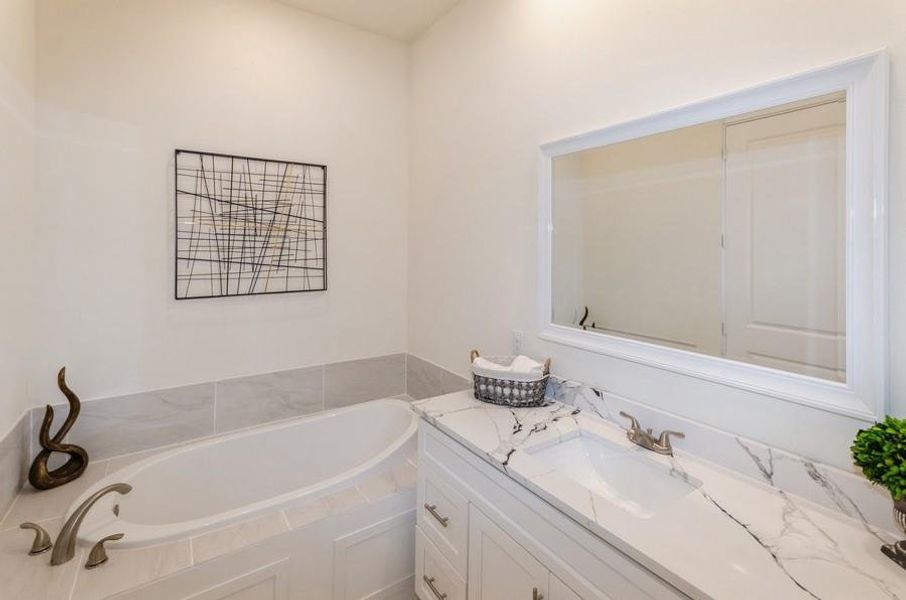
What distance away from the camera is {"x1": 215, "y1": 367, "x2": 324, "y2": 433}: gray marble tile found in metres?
2.17

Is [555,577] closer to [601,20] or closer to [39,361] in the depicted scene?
[601,20]

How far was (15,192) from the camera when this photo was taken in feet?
4.99

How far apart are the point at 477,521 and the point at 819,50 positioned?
1.51 meters

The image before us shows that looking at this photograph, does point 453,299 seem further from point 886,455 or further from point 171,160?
point 886,455

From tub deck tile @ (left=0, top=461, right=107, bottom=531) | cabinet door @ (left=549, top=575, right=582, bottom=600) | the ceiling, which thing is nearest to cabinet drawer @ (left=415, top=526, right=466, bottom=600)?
cabinet door @ (left=549, top=575, right=582, bottom=600)

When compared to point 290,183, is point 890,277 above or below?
below

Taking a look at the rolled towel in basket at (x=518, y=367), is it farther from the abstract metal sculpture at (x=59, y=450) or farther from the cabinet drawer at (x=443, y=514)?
the abstract metal sculpture at (x=59, y=450)

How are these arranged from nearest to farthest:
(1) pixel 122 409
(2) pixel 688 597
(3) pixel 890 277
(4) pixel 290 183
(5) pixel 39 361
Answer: (2) pixel 688 597 < (3) pixel 890 277 < (5) pixel 39 361 < (1) pixel 122 409 < (4) pixel 290 183

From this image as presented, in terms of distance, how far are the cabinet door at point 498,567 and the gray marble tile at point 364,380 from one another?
1388 mm

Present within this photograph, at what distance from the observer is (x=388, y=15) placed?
2.32 metres

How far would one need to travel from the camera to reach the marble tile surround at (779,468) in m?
0.92

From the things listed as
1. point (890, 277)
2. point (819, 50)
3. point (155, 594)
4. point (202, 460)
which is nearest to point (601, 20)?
point (819, 50)

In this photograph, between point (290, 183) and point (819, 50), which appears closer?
point (819, 50)

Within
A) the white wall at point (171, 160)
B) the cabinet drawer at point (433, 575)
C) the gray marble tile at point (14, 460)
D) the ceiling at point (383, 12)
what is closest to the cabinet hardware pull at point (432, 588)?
the cabinet drawer at point (433, 575)
